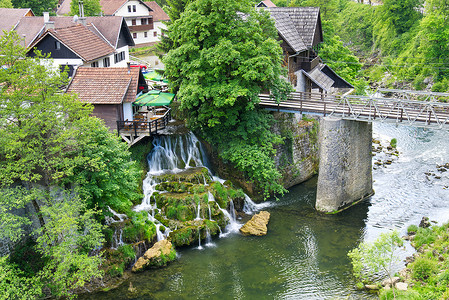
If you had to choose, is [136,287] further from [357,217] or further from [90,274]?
[357,217]

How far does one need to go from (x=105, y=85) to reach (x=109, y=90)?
23.9 inches

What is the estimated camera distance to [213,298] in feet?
78.9

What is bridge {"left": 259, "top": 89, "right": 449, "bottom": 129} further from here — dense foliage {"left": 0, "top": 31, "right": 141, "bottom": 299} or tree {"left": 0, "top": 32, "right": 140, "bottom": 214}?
dense foliage {"left": 0, "top": 31, "right": 141, "bottom": 299}

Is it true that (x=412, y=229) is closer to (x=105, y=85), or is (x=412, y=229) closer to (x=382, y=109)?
(x=382, y=109)

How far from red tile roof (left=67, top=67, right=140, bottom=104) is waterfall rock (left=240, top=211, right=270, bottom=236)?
473 inches

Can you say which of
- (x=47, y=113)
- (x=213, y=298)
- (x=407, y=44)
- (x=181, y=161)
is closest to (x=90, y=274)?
(x=213, y=298)

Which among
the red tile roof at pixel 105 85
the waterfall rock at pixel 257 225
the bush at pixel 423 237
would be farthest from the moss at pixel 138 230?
the bush at pixel 423 237

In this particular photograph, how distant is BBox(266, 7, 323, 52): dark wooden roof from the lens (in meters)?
43.8

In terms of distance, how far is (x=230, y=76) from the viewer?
109ft

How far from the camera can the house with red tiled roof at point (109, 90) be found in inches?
1254

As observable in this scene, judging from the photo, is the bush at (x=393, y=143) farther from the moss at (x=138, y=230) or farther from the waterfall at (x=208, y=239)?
the moss at (x=138, y=230)

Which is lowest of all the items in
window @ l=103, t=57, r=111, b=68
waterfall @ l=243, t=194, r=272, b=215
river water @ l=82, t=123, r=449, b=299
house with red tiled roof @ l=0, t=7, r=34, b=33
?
river water @ l=82, t=123, r=449, b=299

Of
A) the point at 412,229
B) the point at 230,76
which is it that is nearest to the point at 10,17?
the point at 230,76

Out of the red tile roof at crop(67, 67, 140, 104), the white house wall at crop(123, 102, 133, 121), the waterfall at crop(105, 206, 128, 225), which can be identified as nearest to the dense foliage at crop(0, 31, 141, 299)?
the waterfall at crop(105, 206, 128, 225)
